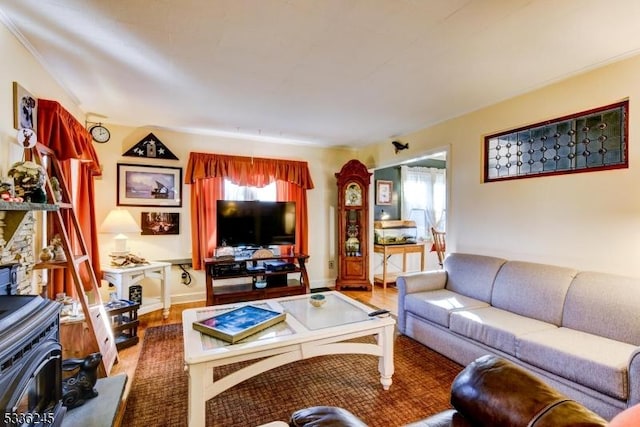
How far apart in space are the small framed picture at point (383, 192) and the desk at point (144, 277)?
3.64 m

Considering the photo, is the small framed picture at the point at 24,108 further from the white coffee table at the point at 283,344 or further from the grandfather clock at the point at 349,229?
the grandfather clock at the point at 349,229

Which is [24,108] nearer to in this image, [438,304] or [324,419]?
[324,419]

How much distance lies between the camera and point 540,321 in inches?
89.1

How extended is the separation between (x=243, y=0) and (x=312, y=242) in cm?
370

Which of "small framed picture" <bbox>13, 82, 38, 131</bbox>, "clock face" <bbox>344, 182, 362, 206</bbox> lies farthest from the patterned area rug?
"clock face" <bbox>344, 182, 362, 206</bbox>

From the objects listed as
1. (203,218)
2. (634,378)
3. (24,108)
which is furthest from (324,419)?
(203,218)

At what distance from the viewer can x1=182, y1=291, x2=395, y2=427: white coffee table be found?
5.20ft

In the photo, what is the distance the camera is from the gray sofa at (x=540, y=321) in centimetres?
165

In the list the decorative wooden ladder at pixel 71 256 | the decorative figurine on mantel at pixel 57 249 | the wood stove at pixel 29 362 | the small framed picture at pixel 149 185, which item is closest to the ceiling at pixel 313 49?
the decorative wooden ladder at pixel 71 256

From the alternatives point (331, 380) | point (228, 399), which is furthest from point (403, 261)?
point (228, 399)

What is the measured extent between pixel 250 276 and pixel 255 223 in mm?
697

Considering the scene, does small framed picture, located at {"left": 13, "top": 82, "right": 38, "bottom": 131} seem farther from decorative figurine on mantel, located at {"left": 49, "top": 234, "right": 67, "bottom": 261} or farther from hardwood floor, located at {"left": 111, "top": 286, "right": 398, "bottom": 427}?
hardwood floor, located at {"left": 111, "top": 286, "right": 398, "bottom": 427}

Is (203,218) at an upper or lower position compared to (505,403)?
upper

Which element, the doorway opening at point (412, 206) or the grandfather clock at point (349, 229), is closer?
the grandfather clock at point (349, 229)
